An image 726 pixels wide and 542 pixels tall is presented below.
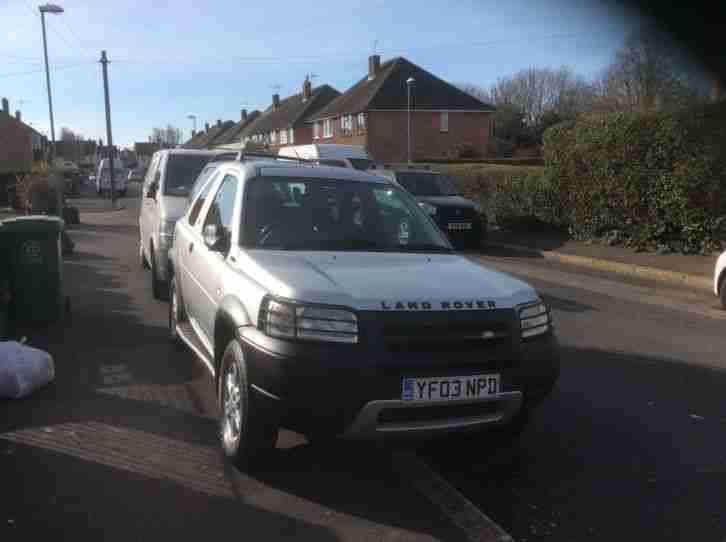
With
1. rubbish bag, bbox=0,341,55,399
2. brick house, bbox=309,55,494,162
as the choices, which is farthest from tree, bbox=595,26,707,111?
brick house, bbox=309,55,494,162

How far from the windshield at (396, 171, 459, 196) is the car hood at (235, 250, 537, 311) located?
13447 millimetres

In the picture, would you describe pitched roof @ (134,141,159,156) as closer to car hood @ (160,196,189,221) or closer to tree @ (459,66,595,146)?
tree @ (459,66,595,146)

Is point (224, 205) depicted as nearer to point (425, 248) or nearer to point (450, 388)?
point (425, 248)

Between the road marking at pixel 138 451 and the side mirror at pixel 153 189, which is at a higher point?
the side mirror at pixel 153 189

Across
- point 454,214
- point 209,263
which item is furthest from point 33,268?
point 454,214

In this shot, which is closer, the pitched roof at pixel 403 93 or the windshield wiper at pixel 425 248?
the windshield wiper at pixel 425 248

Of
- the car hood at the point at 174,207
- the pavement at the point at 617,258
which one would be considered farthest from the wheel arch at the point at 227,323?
the pavement at the point at 617,258

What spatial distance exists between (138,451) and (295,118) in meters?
64.9

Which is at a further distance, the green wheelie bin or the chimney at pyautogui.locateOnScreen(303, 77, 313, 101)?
the chimney at pyautogui.locateOnScreen(303, 77, 313, 101)

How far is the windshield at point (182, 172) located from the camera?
10.5m

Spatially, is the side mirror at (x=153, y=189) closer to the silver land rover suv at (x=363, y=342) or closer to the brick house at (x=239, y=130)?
the silver land rover suv at (x=363, y=342)

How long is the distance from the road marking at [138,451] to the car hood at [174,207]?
4710 millimetres

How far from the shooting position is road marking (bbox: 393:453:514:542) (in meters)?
3.62

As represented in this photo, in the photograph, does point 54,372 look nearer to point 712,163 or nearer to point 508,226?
point 712,163
